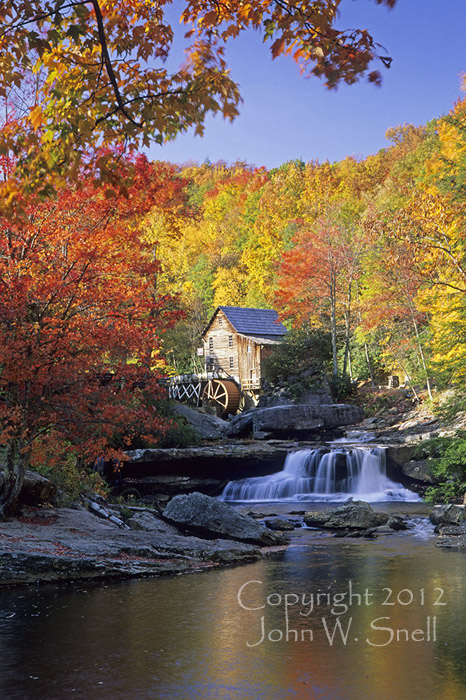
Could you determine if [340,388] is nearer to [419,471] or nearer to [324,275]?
[324,275]

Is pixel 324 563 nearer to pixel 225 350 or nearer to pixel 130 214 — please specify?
pixel 130 214

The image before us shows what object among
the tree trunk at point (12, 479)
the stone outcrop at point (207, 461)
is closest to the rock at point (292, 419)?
the stone outcrop at point (207, 461)

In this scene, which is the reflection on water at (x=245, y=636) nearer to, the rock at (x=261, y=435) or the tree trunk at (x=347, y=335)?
the rock at (x=261, y=435)

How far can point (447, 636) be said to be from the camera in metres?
5.83

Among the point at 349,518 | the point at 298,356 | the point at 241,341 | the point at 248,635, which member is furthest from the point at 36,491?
the point at 241,341

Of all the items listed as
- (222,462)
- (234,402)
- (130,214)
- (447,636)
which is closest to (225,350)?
(234,402)

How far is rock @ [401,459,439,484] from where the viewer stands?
18.2 meters

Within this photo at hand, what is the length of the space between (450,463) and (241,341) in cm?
2730

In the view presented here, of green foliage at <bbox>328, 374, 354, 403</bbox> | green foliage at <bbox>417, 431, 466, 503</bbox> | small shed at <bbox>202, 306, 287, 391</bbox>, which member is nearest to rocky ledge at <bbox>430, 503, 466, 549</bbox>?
green foliage at <bbox>417, 431, 466, 503</bbox>

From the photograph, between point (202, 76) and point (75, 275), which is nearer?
point (202, 76)

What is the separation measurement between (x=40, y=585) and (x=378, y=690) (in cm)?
504

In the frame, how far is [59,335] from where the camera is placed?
9.12m

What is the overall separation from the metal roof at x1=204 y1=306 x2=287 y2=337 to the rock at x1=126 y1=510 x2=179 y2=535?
2931cm

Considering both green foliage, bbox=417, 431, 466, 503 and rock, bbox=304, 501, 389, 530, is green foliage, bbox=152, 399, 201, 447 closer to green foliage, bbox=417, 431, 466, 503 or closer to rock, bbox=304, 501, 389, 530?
rock, bbox=304, 501, 389, 530
